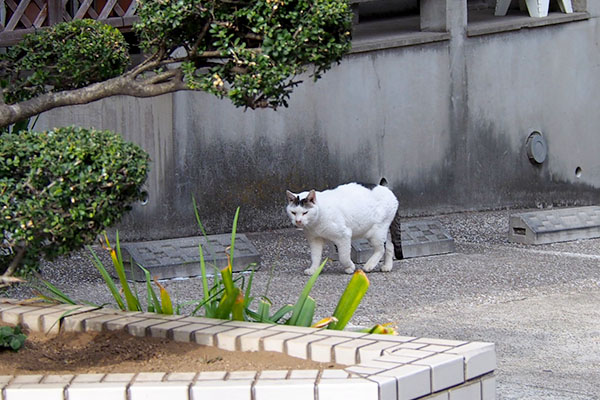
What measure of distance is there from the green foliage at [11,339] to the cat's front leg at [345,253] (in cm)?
398

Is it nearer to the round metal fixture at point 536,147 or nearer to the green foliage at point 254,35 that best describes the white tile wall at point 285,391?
the green foliage at point 254,35

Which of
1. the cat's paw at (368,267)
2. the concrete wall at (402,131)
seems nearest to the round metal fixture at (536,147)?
the concrete wall at (402,131)

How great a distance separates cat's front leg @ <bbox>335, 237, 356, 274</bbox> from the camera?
25.7 ft

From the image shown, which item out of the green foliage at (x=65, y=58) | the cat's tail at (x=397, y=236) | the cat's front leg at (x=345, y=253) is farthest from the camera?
the cat's tail at (x=397, y=236)

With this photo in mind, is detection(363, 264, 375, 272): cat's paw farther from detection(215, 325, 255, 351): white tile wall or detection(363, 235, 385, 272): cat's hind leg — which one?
detection(215, 325, 255, 351): white tile wall

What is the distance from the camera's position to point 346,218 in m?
7.81

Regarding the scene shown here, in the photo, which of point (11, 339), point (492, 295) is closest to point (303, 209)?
point (492, 295)

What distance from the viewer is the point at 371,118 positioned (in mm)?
11156

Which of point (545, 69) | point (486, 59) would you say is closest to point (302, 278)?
point (486, 59)

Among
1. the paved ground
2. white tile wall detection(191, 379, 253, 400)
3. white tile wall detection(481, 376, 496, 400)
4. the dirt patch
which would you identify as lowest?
the paved ground

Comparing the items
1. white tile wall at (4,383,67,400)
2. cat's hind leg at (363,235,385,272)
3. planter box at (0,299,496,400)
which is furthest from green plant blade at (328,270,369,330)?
cat's hind leg at (363,235,385,272)

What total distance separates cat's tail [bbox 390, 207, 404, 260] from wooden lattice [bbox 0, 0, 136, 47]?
322 centimetres

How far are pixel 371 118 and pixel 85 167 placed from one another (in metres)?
7.88

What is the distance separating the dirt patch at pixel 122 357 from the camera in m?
3.77
